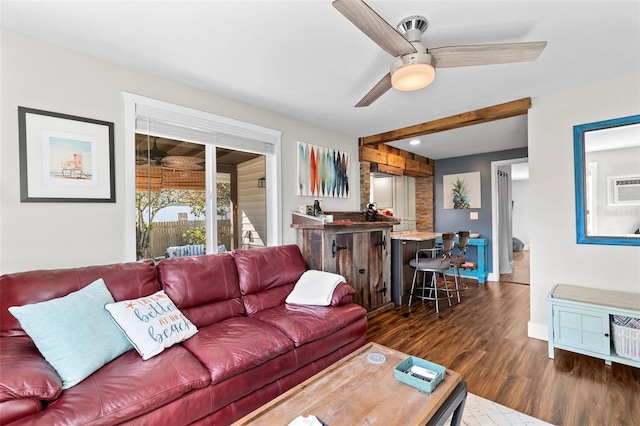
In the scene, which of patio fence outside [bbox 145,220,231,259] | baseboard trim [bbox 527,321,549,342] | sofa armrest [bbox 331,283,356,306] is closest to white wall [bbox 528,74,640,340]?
baseboard trim [bbox 527,321,549,342]

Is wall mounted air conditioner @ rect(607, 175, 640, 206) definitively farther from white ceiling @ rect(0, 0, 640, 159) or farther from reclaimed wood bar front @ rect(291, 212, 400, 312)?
reclaimed wood bar front @ rect(291, 212, 400, 312)

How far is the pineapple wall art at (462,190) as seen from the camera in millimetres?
5590

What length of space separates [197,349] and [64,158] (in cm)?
163

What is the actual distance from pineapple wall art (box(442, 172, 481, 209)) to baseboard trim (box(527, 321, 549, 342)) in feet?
9.84

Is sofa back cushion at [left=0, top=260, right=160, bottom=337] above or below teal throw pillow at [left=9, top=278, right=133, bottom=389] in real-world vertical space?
above

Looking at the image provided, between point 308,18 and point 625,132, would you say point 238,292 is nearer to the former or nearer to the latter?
point 308,18

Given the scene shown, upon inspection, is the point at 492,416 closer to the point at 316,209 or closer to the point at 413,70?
the point at 413,70

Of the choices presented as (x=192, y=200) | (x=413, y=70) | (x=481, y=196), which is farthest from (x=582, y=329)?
(x=192, y=200)

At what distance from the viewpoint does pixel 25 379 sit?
1.17 m

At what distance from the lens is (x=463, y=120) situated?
3.38 m

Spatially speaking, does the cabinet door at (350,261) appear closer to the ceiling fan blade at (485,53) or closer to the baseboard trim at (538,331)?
the baseboard trim at (538,331)

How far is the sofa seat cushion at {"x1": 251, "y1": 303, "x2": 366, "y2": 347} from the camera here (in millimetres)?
2008

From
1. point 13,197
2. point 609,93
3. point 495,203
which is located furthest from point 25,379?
point 495,203

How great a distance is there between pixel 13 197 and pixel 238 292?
1605 millimetres
